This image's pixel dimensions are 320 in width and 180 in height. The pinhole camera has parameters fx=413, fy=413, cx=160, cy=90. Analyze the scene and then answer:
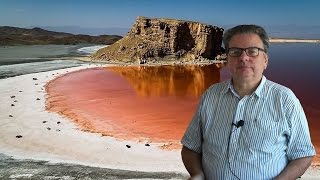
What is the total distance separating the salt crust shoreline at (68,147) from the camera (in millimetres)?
9820

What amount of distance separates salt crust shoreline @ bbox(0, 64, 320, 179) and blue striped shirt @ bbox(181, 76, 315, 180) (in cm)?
610

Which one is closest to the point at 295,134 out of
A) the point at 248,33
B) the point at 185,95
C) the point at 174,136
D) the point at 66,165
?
the point at 248,33

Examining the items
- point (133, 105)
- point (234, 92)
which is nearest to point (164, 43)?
point (133, 105)

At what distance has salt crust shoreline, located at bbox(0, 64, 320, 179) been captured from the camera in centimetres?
982

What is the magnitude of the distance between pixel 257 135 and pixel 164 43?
161 feet

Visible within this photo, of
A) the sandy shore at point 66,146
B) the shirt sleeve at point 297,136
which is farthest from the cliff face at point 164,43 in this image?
the shirt sleeve at point 297,136

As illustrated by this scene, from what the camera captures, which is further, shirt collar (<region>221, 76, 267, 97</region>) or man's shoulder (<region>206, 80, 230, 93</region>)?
man's shoulder (<region>206, 80, 230, 93</region>)

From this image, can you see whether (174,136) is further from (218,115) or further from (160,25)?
(160,25)

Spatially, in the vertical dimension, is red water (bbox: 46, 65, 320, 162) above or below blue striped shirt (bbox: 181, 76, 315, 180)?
below

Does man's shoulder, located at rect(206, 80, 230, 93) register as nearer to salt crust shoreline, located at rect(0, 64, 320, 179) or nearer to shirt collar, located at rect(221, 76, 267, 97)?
shirt collar, located at rect(221, 76, 267, 97)

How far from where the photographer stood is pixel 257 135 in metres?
2.72

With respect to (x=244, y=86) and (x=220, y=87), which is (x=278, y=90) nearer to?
(x=244, y=86)

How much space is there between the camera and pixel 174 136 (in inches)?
516

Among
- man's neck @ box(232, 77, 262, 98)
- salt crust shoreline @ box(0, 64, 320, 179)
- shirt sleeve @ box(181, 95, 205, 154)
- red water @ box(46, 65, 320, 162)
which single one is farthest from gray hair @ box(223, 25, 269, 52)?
red water @ box(46, 65, 320, 162)
